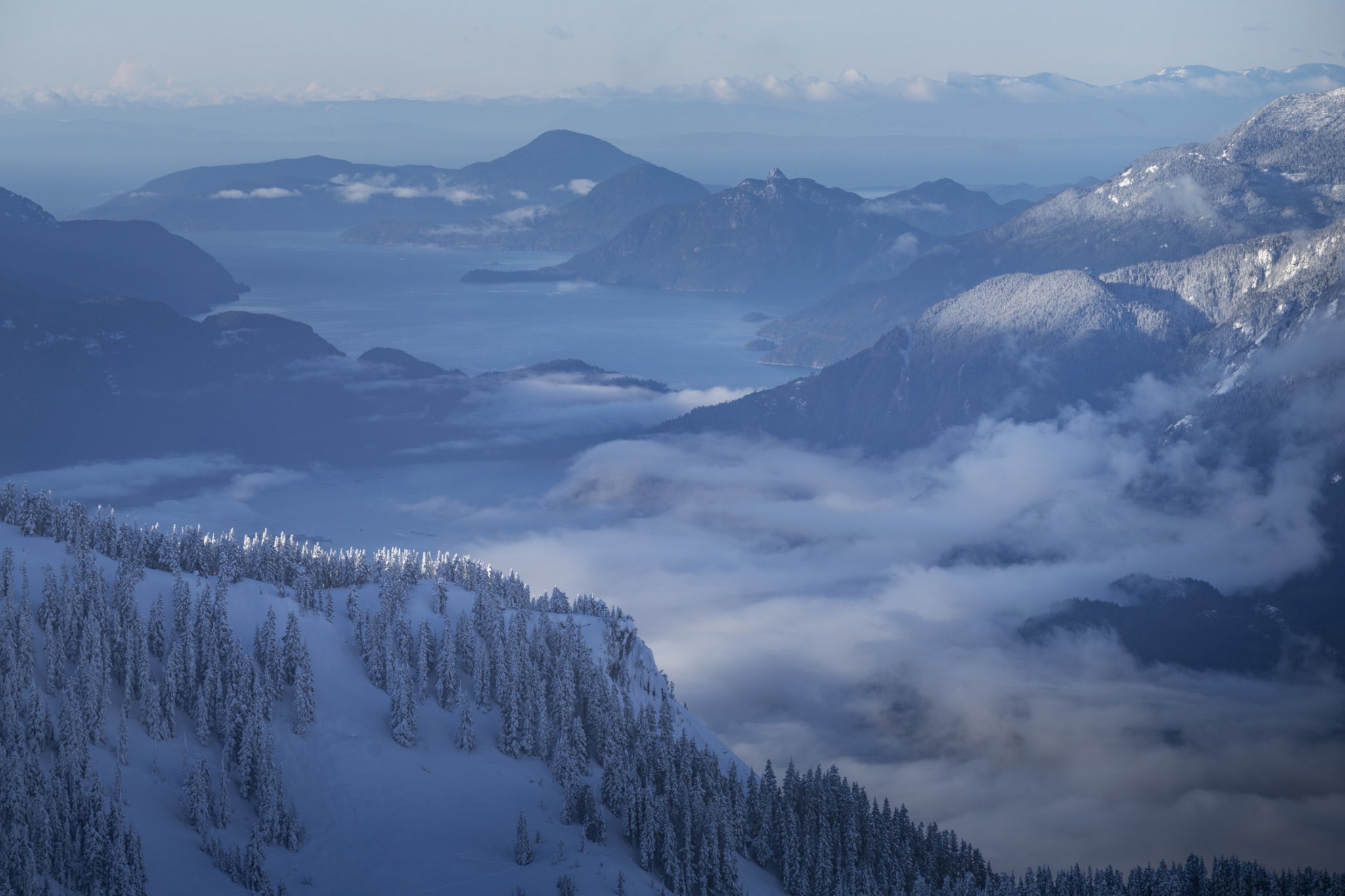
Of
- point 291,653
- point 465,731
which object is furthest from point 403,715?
point 291,653

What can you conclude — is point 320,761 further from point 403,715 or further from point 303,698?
point 403,715

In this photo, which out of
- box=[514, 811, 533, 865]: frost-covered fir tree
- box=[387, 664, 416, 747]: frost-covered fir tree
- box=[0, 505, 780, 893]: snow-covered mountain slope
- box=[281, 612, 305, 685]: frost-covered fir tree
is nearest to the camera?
box=[0, 505, 780, 893]: snow-covered mountain slope

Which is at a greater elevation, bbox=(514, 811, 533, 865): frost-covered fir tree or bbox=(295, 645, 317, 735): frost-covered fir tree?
bbox=(295, 645, 317, 735): frost-covered fir tree

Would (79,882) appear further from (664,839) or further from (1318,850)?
(1318,850)

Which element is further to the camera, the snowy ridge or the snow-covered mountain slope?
the snow-covered mountain slope

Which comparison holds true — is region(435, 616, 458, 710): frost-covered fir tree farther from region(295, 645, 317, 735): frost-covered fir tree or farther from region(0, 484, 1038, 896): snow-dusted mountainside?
region(295, 645, 317, 735): frost-covered fir tree

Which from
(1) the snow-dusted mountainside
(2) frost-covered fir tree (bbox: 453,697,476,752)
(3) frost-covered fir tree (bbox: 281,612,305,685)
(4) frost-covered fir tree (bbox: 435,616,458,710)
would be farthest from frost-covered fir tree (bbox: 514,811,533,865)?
(3) frost-covered fir tree (bbox: 281,612,305,685)

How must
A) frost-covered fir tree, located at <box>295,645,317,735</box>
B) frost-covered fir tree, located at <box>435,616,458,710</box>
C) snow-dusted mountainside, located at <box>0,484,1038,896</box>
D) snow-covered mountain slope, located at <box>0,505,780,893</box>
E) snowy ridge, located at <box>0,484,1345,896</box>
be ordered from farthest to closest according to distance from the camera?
frost-covered fir tree, located at <box>435,616,458,710</box> < frost-covered fir tree, located at <box>295,645,317,735</box> < snow-covered mountain slope, located at <box>0,505,780,893</box> < snowy ridge, located at <box>0,484,1345,896</box> < snow-dusted mountainside, located at <box>0,484,1038,896</box>

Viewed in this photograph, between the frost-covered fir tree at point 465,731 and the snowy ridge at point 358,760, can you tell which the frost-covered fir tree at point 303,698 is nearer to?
the snowy ridge at point 358,760

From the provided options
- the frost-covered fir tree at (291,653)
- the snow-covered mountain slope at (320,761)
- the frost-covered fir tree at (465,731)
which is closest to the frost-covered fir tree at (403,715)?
the snow-covered mountain slope at (320,761)

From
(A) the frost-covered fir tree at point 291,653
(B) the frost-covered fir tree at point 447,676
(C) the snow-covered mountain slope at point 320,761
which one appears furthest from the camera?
(B) the frost-covered fir tree at point 447,676

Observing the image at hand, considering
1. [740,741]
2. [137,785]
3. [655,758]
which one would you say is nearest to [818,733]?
[740,741]
